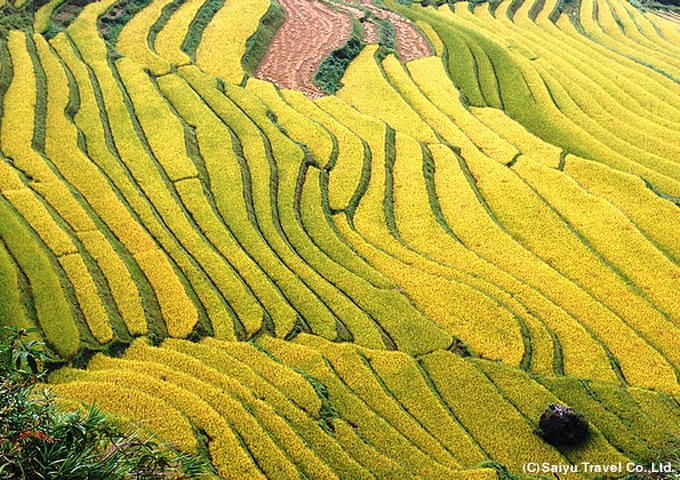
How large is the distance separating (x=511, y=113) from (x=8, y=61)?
596 inches

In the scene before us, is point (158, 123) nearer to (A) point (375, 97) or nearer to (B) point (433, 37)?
(A) point (375, 97)

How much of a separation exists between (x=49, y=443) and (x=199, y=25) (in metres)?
18.5

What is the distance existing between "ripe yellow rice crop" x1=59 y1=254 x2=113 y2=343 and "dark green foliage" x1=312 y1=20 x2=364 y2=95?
9929mm

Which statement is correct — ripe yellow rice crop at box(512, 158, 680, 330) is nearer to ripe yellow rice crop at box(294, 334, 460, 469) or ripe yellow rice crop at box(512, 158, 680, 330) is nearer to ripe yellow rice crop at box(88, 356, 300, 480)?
ripe yellow rice crop at box(294, 334, 460, 469)

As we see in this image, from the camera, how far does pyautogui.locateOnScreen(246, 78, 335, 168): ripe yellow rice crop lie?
14664 millimetres

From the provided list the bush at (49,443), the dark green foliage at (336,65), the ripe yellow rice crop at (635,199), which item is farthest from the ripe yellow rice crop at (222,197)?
the ripe yellow rice crop at (635,199)

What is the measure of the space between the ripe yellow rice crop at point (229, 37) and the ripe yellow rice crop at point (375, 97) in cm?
357

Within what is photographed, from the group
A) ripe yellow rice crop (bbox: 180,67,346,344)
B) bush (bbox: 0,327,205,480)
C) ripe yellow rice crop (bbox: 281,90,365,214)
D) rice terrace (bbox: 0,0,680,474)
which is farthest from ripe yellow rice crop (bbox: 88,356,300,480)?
ripe yellow rice crop (bbox: 281,90,365,214)

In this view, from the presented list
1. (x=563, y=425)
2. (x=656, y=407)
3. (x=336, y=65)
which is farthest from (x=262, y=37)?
(x=656, y=407)

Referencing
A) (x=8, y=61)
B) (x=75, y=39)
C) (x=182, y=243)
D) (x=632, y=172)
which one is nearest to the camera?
(x=182, y=243)

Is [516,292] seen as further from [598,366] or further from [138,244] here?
[138,244]

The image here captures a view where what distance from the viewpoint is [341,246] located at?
11.9 meters

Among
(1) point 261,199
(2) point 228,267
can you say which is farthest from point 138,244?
(1) point 261,199

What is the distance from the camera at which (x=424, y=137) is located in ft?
51.4
